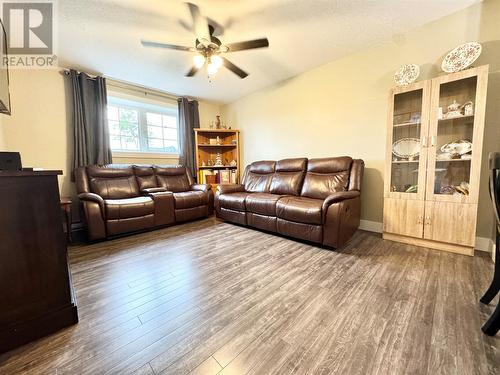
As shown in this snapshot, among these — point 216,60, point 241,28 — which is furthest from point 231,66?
point 241,28

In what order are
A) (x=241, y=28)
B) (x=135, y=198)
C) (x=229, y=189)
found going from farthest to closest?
(x=229, y=189) → (x=135, y=198) → (x=241, y=28)

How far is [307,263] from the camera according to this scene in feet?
6.15

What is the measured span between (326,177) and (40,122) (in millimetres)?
4021

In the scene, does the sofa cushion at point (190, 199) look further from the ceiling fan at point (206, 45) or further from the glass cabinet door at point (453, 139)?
the glass cabinet door at point (453, 139)

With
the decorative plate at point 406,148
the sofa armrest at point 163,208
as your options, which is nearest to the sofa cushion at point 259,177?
the sofa armrest at point 163,208

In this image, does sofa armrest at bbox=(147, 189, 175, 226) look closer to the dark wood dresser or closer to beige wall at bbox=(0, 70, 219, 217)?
beige wall at bbox=(0, 70, 219, 217)

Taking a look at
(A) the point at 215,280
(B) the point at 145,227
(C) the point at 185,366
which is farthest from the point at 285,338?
(B) the point at 145,227

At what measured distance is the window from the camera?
3.62 m

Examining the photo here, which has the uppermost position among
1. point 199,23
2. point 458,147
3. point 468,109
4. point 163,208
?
point 199,23

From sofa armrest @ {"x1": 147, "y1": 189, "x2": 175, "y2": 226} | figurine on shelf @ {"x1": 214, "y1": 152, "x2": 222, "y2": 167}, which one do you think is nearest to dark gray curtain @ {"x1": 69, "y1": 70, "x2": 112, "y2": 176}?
sofa armrest @ {"x1": 147, "y1": 189, "x2": 175, "y2": 226}

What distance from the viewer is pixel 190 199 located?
10.9 feet

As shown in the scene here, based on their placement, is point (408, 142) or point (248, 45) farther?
Answer: point (408, 142)

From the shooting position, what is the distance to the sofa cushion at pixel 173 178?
3.66 meters

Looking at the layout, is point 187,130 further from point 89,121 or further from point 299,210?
point 299,210
